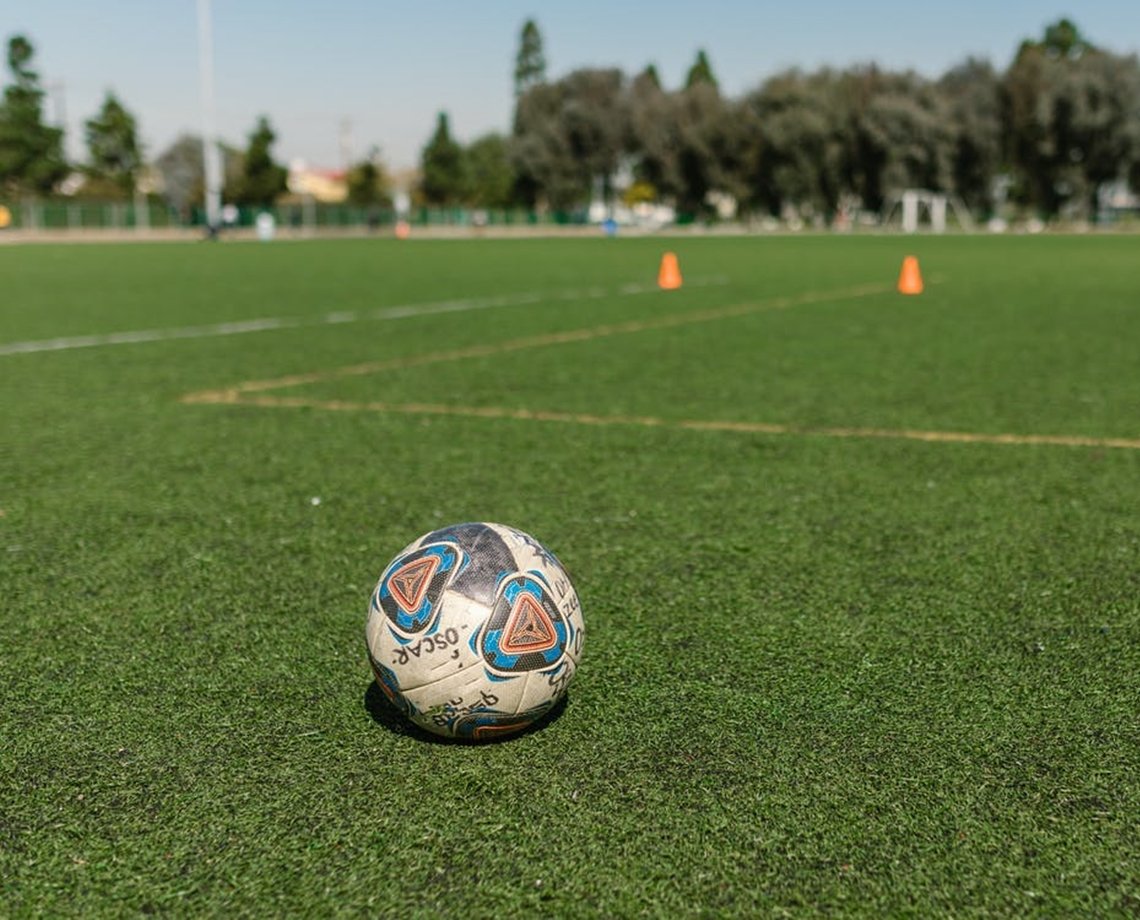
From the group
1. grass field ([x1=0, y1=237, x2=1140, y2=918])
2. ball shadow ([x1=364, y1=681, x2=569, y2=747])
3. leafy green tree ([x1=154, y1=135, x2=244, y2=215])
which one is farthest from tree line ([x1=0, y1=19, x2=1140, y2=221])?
ball shadow ([x1=364, y1=681, x2=569, y2=747])

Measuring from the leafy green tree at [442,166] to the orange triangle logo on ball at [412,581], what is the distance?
12110 centimetres

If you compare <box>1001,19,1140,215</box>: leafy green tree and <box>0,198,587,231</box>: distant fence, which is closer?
<box>0,198,587,231</box>: distant fence

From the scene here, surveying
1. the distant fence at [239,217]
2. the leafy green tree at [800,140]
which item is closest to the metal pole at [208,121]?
the distant fence at [239,217]

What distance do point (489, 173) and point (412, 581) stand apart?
14694cm

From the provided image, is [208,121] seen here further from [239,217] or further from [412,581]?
[412,581]

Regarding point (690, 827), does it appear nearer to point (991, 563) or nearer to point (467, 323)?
point (991, 563)

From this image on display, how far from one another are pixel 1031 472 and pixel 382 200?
99007mm

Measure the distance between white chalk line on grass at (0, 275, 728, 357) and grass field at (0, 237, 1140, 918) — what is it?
2550 millimetres

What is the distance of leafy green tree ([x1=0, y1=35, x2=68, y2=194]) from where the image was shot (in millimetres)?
82812

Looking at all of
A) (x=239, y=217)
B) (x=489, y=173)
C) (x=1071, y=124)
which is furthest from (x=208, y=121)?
(x=489, y=173)

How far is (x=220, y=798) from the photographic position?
2.88 meters

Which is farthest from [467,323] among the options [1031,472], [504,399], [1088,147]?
[1088,147]

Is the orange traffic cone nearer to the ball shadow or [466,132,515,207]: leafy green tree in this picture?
the ball shadow

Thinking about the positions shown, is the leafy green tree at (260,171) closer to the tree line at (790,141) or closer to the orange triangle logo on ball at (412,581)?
the tree line at (790,141)
